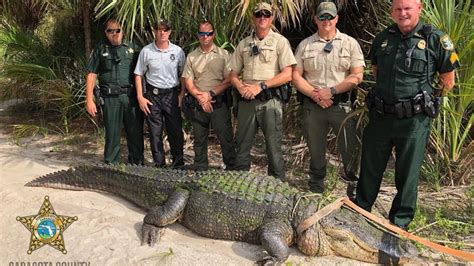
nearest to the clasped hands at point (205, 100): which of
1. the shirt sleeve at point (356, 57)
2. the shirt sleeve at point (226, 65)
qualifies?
the shirt sleeve at point (226, 65)

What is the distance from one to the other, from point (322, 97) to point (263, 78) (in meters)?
0.61


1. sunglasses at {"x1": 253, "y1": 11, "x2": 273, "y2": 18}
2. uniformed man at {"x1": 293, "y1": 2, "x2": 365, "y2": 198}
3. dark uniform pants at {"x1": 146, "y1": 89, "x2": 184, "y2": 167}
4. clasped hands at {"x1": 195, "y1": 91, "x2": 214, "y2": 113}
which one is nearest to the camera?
uniformed man at {"x1": 293, "y1": 2, "x2": 365, "y2": 198}

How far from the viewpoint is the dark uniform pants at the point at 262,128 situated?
4355 millimetres

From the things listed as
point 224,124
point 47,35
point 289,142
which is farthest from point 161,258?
point 47,35

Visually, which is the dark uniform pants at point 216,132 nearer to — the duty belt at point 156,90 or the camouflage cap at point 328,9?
the duty belt at point 156,90

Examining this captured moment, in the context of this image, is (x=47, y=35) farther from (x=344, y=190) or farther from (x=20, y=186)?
(x=344, y=190)

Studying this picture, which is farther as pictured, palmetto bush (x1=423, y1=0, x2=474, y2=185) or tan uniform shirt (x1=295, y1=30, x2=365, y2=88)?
palmetto bush (x1=423, y1=0, x2=474, y2=185)

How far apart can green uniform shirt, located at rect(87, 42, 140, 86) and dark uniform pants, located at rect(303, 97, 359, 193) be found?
6.55 feet

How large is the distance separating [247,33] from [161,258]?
3350mm

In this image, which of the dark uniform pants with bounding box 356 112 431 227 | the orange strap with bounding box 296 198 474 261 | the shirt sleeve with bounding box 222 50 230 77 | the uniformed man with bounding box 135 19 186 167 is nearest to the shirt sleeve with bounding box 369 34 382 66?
the dark uniform pants with bounding box 356 112 431 227

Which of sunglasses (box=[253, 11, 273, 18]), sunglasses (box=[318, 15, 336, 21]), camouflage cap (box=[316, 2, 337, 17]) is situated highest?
camouflage cap (box=[316, 2, 337, 17])

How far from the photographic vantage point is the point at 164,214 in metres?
3.64

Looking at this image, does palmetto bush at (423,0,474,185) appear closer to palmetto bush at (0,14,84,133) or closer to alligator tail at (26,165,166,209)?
alligator tail at (26,165,166,209)

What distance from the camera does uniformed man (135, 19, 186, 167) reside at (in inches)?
187
